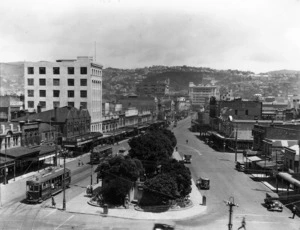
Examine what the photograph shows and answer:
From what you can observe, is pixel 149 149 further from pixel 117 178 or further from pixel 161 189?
pixel 161 189

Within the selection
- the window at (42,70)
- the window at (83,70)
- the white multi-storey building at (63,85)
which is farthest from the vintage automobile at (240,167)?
the window at (42,70)

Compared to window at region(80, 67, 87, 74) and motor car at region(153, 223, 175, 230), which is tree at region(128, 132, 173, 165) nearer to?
motor car at region(153, 223, 175, 230)

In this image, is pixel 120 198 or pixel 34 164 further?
pixel 34 164

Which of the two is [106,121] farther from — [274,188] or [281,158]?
[274,188]

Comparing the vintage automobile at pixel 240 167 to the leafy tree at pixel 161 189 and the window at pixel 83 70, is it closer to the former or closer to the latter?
the leafy tree at pixel 161 189

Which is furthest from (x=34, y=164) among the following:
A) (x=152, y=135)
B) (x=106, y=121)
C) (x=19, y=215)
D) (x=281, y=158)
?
(x=106, y=121)
